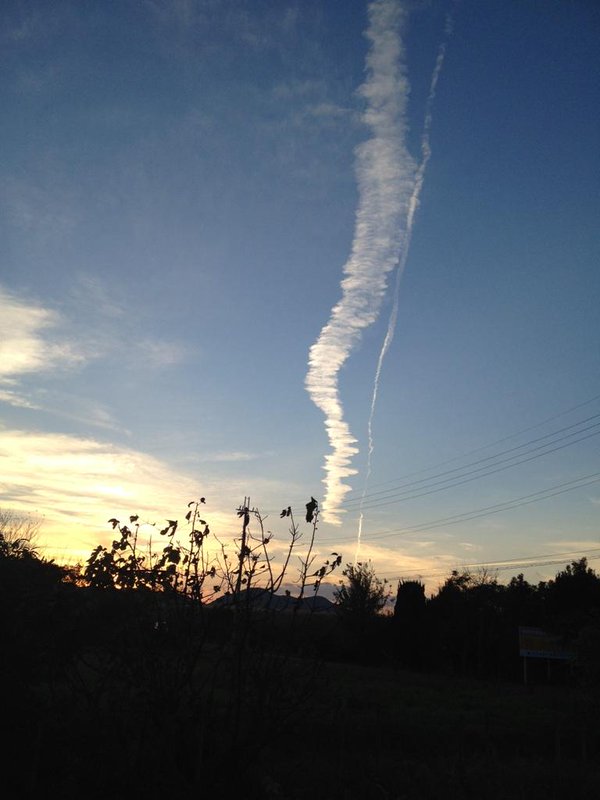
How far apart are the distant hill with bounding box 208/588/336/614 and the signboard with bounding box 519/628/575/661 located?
1840 inches

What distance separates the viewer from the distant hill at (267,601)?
20.1 ft

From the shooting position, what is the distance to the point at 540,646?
157 feet

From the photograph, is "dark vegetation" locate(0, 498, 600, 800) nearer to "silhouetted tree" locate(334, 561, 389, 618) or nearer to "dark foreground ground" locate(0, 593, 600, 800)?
"dark foreground ground" locate(0, 593, 600, 800)

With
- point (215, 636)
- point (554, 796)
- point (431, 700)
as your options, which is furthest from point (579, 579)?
point (215, 636)

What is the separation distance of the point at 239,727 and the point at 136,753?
3.25 ft

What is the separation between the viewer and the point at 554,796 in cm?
1237

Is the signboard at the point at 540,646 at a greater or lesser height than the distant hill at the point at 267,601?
greater

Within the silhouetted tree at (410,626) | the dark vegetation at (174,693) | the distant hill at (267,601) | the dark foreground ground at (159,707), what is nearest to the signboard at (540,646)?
the silhouetted tree at (410,626)

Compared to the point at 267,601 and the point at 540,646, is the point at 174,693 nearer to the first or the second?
the point at 267,601

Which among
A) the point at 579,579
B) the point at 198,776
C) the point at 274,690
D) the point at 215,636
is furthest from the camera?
the point at 579,579

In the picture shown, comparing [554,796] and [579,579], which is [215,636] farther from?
[579,579]

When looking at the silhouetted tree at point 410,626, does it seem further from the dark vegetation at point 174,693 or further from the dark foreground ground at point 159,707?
the dark foreground ground at point 159,707

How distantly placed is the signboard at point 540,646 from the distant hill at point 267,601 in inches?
1840

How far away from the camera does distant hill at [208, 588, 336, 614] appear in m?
6.13
